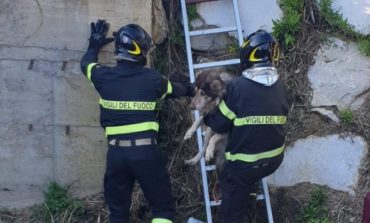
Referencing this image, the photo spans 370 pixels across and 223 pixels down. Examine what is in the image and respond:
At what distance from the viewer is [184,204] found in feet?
23.5

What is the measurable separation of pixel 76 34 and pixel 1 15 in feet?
2.27

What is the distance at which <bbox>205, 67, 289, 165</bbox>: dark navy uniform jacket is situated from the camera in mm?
6000

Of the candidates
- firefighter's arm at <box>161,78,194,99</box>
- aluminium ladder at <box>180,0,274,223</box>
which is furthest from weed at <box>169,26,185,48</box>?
firefighter's arm at <box>161,78,194,99</box>

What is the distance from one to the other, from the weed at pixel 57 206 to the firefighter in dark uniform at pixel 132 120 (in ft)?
2.63

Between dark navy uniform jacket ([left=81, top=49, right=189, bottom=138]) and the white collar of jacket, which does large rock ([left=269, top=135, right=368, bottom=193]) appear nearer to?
the white collar of jacket

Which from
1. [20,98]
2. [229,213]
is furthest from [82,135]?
[229,213]

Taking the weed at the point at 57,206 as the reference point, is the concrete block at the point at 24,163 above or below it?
above

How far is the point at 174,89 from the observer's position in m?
6.42

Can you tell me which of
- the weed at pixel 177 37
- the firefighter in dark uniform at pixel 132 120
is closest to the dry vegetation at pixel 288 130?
the weed at pixel 177 37

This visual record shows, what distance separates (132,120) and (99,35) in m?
1.05

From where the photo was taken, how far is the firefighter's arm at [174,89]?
20.8ft

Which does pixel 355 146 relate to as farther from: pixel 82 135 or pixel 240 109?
pixel 82 135

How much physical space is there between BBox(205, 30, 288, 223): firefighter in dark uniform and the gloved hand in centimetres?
131

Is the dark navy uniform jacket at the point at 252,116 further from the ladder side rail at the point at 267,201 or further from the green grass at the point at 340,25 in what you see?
the green grass at the point at 340,25
